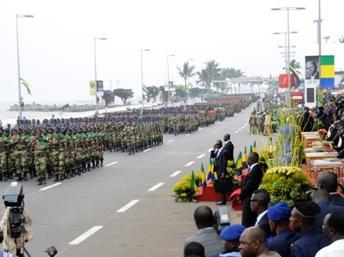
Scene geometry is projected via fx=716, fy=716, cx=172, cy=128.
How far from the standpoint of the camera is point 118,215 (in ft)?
55.0

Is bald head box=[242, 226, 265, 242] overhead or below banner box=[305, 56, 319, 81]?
below

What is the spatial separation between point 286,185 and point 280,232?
4.17 m

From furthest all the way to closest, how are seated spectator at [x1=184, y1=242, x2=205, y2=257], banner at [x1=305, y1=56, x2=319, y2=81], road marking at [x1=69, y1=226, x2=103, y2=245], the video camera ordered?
banner at [x1=305, y1=56, x2=319, y2=81] → road marking at [x1=69, y1=226, x2=103, y2=245] → the video camera → seated spectator at [x1=184, y1=242, x2=205, y2=257]

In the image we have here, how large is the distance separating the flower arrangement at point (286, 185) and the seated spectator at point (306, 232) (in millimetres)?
4136

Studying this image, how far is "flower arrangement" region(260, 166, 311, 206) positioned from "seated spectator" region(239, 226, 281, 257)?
5.05 metres

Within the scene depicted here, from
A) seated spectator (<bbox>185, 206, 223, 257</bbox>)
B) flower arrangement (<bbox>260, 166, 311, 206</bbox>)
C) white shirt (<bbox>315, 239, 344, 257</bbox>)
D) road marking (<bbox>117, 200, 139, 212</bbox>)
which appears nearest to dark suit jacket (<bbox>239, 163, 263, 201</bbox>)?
flower arrangement (<bbox>260, 166, 311, 206</bbox>)

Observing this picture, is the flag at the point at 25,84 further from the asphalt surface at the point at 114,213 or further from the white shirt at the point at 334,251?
the white shirt at the point at 334,251

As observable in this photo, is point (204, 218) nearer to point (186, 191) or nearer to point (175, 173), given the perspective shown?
point (186, 191)

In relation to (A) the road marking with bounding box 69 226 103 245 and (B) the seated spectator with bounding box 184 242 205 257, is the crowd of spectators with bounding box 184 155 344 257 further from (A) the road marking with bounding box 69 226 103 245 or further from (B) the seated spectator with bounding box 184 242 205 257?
(A) the road marking with bounding box 69 226 103 245

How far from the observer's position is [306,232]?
6824 mm

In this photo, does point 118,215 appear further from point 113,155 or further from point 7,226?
point 113,155

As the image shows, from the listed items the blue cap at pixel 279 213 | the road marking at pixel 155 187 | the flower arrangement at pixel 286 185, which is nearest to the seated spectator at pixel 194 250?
the blue cap at pixel 279 213

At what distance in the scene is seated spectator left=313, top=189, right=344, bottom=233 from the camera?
23.5 ft

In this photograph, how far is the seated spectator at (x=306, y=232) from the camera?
652cm
